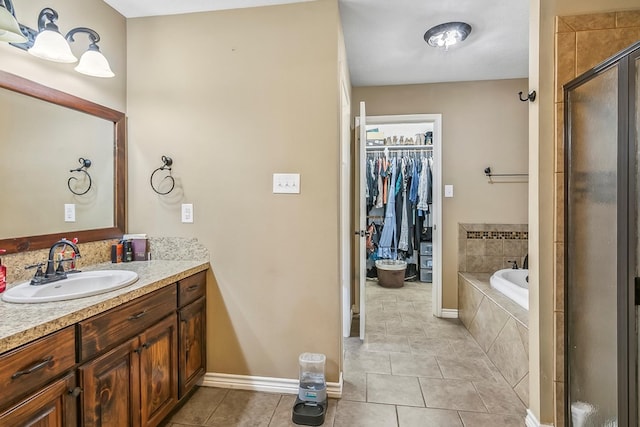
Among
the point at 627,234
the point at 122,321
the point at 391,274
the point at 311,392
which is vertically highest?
the point at 627,234

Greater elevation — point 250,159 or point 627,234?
point 250,159

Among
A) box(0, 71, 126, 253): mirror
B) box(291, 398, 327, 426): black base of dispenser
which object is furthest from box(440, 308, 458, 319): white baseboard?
box(0, 71, 126, 253): mirror

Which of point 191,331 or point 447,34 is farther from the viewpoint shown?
point 447,34

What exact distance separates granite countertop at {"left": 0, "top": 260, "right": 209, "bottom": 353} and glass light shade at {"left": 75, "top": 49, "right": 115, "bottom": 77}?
112cm

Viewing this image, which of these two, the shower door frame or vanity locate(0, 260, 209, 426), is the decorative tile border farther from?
vanity locate(0, 260, 209, 426)

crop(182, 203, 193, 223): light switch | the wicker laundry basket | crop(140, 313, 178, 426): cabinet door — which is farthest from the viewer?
the wicker laundry basket

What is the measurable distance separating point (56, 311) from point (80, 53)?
154 cm

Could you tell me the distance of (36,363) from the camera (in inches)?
38.3

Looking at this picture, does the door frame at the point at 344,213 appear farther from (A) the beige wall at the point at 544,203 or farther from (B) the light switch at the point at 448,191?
(A) the beige wall at the point at 544,203

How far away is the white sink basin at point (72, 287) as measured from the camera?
46.1 inches

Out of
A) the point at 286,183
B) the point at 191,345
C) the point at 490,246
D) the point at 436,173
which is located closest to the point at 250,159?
the point at 286,183

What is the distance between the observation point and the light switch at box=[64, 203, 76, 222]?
1.73 metres

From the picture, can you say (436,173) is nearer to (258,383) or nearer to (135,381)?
(258,383)

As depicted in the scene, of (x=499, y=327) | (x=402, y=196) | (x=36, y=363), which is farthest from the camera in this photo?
(x=402, y=196)
